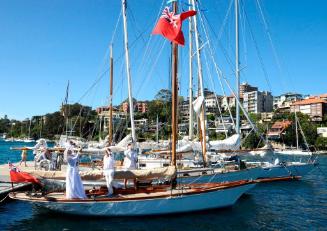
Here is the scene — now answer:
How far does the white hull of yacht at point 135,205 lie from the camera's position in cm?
Answer: 1803

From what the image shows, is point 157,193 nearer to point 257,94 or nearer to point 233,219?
point 233,219

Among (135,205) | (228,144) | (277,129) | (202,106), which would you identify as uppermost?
(277,129)

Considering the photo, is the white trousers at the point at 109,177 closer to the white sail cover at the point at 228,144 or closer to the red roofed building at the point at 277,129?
the white sail cover at the point at 228,144

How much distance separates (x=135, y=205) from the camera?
1831 centimetres

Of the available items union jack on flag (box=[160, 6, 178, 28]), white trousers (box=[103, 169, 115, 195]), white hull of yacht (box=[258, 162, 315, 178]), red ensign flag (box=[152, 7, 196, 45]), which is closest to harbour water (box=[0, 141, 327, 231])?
white trousers (box=[103, 169, 115, 195])

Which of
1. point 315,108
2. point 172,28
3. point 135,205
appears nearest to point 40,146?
point 135,205

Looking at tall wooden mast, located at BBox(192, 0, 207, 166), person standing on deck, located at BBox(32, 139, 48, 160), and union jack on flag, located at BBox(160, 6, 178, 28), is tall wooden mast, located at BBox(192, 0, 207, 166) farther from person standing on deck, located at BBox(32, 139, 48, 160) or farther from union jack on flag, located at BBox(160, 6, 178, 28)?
person standing on deck, located at BBox(32, 139, 48, 160)

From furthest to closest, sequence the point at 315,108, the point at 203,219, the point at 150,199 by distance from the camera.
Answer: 1. the point at 315,108
2. the point at 203,219
3. the point at 150,199

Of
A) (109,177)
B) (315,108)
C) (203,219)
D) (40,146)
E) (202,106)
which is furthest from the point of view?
(315,108)

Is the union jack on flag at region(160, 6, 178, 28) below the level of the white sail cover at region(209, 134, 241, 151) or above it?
above

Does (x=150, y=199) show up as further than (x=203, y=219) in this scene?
No

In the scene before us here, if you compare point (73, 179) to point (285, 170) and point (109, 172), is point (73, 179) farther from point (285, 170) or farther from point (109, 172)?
point (285, 170)

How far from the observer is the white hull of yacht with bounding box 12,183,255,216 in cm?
1803

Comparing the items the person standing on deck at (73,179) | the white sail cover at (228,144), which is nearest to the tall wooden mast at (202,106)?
the white sail cover at (228,144)
